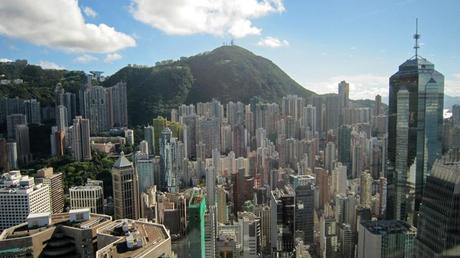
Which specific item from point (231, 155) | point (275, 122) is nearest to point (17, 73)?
point (231, 155)

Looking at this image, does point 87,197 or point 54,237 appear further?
point 87,197

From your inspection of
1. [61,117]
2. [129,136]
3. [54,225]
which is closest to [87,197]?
[54,225]

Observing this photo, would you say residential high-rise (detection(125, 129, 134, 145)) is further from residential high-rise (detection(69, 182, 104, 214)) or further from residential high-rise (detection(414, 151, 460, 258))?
residential high-rise (detection(414, 151, 460, 258))

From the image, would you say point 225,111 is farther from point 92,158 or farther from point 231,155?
point 92,158

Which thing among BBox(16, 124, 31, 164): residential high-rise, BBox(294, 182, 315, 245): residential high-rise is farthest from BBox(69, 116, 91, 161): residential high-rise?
BBox(294, 182, 315, 245): residential high-rise

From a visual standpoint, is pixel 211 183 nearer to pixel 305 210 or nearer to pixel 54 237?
pixel 305 210

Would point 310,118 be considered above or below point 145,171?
above
